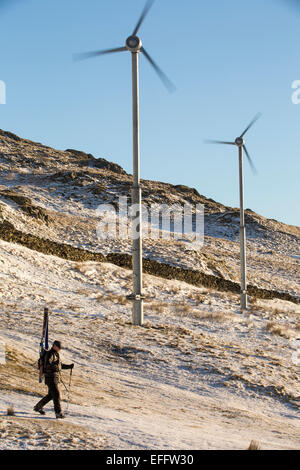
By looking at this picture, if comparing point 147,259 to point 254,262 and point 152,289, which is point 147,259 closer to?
point 152,289

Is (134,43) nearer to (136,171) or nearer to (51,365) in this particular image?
(136,171)

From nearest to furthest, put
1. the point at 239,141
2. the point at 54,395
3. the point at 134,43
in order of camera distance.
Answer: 1. the point at 54,395
2. the point at 134,43
3. the point at 239,141

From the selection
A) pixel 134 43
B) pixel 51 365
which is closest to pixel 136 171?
pixel 134 43

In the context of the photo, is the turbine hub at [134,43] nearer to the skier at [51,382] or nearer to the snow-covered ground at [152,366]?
the snow-covered ground at [152,366]

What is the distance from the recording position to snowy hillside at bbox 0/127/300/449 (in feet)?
26.9

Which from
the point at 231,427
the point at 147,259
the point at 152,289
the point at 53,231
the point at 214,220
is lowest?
the point at 231,427

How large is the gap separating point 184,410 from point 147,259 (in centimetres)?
2542

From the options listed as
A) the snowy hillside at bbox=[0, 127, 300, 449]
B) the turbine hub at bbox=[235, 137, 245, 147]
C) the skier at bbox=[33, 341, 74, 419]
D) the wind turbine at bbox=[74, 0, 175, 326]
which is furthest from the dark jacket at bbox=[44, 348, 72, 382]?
the turbine hub at bbox=[235, 137, 245, 147]

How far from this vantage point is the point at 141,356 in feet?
46.4

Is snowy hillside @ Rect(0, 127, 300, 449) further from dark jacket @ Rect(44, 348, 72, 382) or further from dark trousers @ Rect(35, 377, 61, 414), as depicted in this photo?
dark jacket @ Rect(44, 348, 72, 382)
